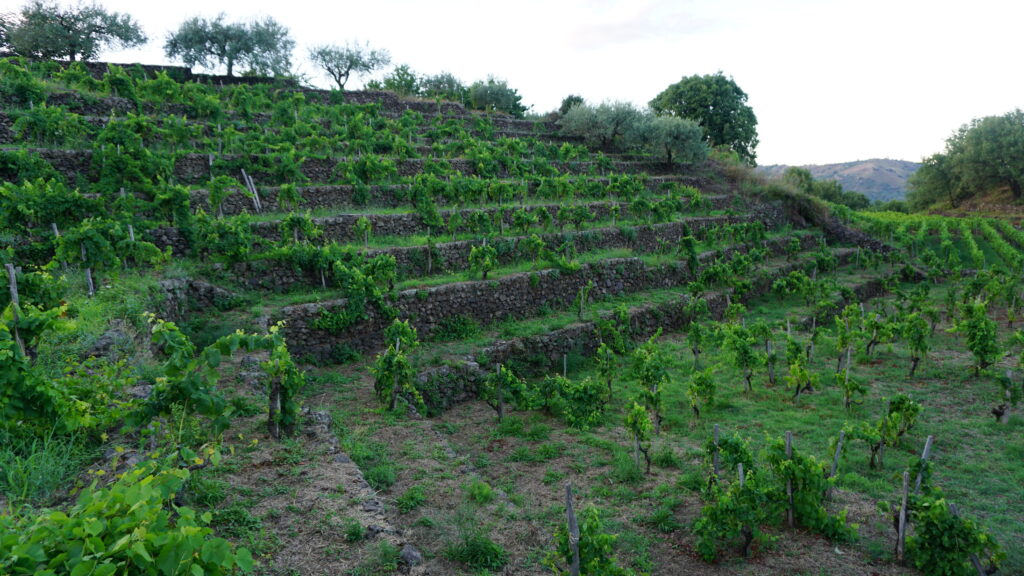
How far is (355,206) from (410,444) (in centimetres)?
1289

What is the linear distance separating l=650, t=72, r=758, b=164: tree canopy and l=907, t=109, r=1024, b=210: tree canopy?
23.4m

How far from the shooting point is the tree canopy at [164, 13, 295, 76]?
34.6 metres

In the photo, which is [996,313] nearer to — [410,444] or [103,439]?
[410,444]

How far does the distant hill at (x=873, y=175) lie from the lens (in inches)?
5886

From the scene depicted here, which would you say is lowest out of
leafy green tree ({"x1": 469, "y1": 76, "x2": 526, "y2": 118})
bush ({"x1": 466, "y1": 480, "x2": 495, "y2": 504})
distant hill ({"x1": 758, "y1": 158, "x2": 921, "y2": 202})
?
bush ({"x1": 466, "y1": 480, "x2": 495, "y2": 504})

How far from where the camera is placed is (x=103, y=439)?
5.63m

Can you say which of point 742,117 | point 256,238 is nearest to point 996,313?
point 256,238

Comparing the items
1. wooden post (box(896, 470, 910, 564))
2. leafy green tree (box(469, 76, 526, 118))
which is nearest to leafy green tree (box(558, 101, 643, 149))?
leafy green tree (box(469, 76, 526, 118))

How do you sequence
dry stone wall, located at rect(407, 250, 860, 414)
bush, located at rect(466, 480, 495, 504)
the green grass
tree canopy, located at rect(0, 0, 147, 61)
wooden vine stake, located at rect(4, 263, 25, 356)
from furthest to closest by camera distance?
tree canopy, located at rect(0, 0, 147, 61) → dry stone wall, located at rect(407, 250, 860, 414) → bush, located at rect(466, 480, 495, 504) → wooden vine stake, located at rect(4, 263, 25, 356) → the green grass

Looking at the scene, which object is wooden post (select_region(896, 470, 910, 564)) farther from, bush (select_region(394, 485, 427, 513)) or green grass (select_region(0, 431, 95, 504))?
green grass (select_region(0, 431, 95, 504))

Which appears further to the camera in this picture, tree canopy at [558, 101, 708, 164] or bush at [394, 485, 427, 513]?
tree canopy at [558, 101, 708, 164]

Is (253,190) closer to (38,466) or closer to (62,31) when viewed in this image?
(38,466)

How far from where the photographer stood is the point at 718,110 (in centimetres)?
4644

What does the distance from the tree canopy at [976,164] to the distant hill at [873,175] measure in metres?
91.7
